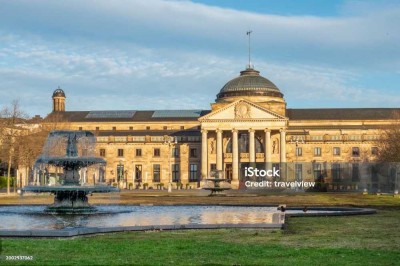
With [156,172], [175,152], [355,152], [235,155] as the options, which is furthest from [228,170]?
[355,152]

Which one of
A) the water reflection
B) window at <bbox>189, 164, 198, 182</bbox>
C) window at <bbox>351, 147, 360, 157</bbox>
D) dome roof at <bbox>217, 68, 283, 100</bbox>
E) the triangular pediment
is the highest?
dome roof at <bbox>217, 68, 283, 100</bbox>

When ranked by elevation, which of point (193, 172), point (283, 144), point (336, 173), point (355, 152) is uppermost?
point (283, 144)

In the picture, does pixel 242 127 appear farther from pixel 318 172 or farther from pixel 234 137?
pixel 318 172

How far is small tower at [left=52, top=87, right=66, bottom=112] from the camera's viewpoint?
6526 inches

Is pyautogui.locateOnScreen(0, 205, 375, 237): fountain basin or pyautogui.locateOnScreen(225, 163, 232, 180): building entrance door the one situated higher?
pyautogui.locateOnScreen(225, 163, 232, 180): building entrance door

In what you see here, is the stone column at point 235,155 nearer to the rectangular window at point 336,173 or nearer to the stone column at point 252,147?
the stone column at point 252,147

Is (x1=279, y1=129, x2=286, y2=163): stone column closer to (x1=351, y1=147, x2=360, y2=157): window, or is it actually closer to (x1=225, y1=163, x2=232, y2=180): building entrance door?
(x1=225, y1=163, x2=232, y2=180): building entrance door

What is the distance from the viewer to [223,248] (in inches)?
748

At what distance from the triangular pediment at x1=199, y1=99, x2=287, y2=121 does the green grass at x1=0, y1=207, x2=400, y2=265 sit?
104 m

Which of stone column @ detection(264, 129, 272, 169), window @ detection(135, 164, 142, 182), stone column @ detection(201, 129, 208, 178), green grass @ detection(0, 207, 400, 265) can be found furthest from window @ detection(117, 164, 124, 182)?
green grass @ detection(0, 207, 400, 265)

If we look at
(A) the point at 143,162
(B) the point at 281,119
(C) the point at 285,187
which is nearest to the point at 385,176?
(C) the point at 285,187

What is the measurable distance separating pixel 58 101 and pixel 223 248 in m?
151

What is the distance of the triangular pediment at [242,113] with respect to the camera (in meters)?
129

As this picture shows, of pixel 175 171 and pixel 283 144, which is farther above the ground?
pixel 283 144
